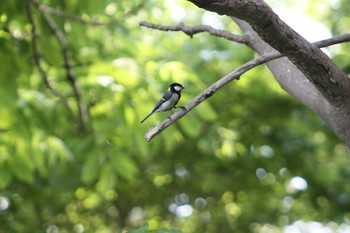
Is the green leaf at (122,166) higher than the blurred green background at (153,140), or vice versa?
the blurred green background at (153,140)

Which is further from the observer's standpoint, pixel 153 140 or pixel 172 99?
pixel 153 140

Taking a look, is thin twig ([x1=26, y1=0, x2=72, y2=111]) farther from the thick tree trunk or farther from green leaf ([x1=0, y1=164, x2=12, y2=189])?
the thick tree trunk

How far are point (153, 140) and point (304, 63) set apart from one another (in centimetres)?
263

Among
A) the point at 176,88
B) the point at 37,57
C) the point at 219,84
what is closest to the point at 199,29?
the point at 176,88

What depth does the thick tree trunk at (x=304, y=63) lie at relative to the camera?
5.17ft

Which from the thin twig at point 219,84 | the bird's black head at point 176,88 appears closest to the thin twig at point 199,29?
the bird's black head at point 176,88

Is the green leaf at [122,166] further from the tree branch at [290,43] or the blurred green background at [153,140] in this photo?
the tree branch at [290,43]

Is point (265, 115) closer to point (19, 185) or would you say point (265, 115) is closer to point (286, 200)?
point (286, 200)

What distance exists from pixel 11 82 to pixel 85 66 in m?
0.87

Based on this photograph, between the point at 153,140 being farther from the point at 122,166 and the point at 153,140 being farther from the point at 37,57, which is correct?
the point at 37,57

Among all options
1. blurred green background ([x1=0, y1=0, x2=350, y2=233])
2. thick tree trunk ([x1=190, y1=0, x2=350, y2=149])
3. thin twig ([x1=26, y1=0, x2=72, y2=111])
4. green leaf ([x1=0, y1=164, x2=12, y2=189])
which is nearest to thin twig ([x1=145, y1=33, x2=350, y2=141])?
thick tree trunk ([x1=190, y1=0, x2=350, y2=149])

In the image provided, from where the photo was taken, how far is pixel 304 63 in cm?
179

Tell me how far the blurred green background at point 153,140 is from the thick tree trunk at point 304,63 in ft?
2.67

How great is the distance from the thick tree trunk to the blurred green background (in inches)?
32.1
